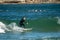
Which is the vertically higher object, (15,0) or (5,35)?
(5,35)

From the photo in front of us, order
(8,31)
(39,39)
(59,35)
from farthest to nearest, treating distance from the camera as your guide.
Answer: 1. (8,31)
2. (59,35)
3. (39,39)

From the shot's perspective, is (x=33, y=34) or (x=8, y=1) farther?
(x=8, y=1)

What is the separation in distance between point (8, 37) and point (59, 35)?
3392 millimetres

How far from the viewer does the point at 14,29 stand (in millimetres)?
27422

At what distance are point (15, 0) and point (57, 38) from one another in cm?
10276

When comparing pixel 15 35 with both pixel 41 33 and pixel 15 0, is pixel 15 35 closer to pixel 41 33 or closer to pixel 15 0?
pixel 41 33

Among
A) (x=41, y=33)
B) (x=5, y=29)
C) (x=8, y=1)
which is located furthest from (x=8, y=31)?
(x=8, y=1)

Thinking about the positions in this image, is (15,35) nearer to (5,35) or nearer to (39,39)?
(5,35)

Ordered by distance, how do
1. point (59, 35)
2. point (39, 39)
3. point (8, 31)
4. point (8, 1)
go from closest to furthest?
point (39, 39) → point (59, 35) → point (8, 31) → point (8, 1)

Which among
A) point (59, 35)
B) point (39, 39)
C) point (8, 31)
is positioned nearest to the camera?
point (39, 39)

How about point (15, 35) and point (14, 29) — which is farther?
point (14, 29)

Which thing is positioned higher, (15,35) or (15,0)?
(15,35)

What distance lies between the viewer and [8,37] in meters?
23.6

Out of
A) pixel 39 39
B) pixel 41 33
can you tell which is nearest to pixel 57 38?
pixel 39 39
